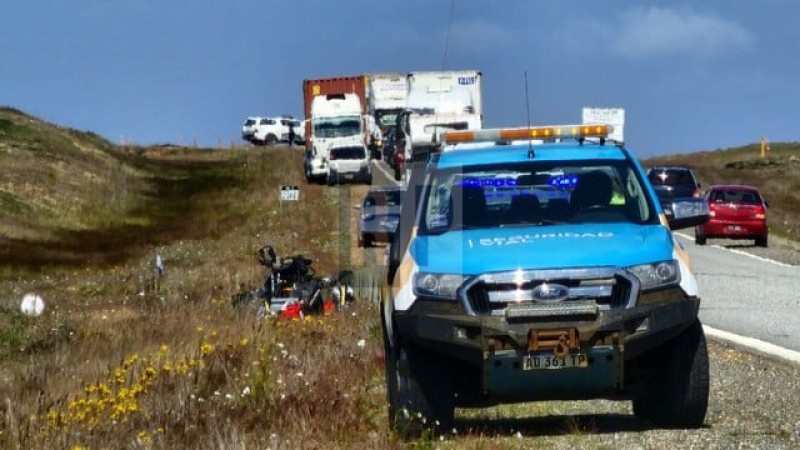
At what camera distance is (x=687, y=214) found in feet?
33.6

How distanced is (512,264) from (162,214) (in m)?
52.4

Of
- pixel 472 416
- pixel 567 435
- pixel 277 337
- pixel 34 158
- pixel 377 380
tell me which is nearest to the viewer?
pixel 567 435

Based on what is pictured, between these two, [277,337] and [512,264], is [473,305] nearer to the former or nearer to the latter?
[512,264]

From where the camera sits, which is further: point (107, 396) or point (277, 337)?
point (277, 337)

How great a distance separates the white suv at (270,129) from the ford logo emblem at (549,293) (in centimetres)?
8153

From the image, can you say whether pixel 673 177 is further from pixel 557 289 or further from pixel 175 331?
pixel 557 289

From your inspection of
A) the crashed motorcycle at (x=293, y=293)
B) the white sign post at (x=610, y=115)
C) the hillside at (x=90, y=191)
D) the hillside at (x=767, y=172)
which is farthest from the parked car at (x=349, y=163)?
the crashed motorcycle at (x=293, y=293)

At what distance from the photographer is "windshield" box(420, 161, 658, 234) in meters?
9.95

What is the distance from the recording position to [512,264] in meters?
8.84

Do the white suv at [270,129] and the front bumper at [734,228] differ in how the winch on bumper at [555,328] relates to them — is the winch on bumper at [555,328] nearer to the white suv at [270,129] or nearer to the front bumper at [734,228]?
the front bumper at [734,228]

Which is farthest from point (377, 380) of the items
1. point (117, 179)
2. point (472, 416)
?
point (117, 179)

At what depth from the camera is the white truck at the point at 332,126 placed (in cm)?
5766

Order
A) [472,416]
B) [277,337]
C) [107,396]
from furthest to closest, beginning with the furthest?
1. [277,337]
2. [472,416]
3. [107,396]

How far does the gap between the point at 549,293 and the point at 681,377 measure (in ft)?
3.61
